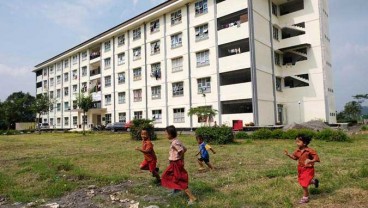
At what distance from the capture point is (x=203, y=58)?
1324 inches

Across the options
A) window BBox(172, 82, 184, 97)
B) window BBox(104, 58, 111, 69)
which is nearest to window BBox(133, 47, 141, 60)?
window BBox(104, 58, 111, 69)

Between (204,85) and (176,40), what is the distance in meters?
6.84

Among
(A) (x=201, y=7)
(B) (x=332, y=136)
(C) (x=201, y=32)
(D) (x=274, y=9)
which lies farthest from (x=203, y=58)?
(B) (x=332, y=136)

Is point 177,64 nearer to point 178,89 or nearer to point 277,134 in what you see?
point 178,89

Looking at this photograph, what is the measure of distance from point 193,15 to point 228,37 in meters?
5.41

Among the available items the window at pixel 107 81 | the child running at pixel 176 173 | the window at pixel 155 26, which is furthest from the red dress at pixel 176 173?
the window at pixel 107 81

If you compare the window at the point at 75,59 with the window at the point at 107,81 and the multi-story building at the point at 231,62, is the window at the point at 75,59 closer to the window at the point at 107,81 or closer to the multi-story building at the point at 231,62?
the window at the point at 107,81

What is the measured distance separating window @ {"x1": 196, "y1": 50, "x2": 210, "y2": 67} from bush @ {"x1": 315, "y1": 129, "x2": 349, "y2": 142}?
1590 cm

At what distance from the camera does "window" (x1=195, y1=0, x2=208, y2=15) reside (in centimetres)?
3365

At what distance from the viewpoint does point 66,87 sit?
189 feet

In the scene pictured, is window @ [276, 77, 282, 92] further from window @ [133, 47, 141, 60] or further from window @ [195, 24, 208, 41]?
window @ [133, 47, 141, 60]

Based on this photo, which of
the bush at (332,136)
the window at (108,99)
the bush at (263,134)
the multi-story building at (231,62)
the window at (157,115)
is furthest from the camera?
the window at (108,99)

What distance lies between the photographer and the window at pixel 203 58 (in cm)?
3314

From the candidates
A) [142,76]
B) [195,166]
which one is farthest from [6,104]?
[195,166]
